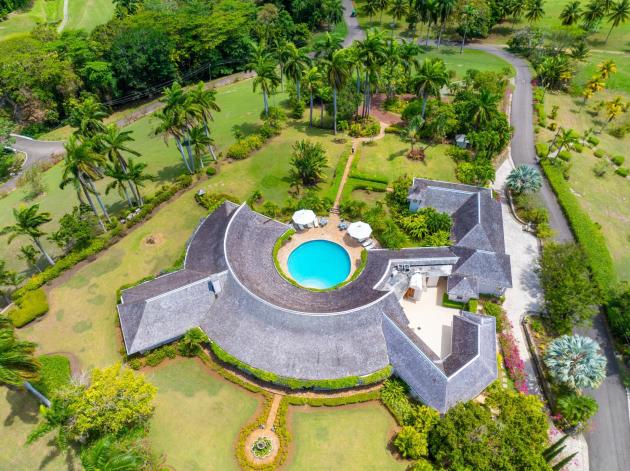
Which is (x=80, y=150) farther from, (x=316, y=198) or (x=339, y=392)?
(x=339, y=392)

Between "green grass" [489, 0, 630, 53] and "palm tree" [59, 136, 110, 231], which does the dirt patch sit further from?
"green grass" [489, 0, 630, 53]

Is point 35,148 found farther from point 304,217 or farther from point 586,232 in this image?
point 586,232

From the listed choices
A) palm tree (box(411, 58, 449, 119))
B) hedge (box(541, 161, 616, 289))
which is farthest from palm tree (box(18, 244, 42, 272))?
hedge (box(541, 161, 616, 289))

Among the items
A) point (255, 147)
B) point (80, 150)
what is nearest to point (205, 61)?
point (255, 147)

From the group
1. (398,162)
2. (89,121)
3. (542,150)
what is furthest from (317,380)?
(542,150)

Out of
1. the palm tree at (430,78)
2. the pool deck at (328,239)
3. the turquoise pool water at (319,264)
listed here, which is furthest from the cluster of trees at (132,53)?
the turquoise pool water at (319,264)

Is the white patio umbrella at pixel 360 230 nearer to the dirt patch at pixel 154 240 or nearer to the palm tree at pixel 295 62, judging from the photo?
the dirt patch at pixel 154 240
